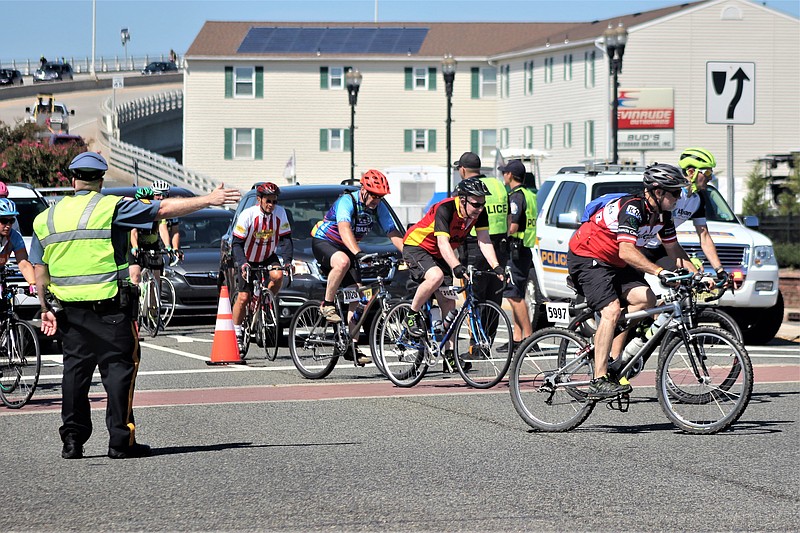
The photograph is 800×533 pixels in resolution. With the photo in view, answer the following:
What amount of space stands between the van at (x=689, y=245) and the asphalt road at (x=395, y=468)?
3964 mm

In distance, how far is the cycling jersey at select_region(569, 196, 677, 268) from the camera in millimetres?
9766

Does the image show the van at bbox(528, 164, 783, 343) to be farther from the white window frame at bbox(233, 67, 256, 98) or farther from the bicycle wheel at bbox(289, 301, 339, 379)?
the white window frame at bbox(233, 67, 256, 98)

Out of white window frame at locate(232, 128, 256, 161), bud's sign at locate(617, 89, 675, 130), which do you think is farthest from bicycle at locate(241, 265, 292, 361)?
white window frame at locate(232, 128, 256, 161)

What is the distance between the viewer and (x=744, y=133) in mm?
60531

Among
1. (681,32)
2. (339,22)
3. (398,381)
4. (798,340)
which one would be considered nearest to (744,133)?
(681,32)

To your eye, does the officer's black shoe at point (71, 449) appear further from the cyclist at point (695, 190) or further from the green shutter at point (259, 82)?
the green shutter at point (259, 82)

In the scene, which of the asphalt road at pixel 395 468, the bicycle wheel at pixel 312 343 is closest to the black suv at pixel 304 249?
the bicycle wheel at pixel 312 343

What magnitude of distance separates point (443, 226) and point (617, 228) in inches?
97.9

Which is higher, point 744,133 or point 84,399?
point 744,133

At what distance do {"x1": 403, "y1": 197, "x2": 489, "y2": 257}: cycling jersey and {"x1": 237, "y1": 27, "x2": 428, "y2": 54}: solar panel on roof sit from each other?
58.6 meters

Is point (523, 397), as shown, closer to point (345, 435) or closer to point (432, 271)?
point (345, 435)

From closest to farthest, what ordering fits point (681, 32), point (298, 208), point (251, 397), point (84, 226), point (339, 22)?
1. point (84, 226)
2. point (251, 397)
3. point (298, 208)
4. point (681, 32)
5. point (339, 22)

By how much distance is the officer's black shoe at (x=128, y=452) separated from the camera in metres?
8.89

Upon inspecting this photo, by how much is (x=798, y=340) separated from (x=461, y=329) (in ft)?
24.0
